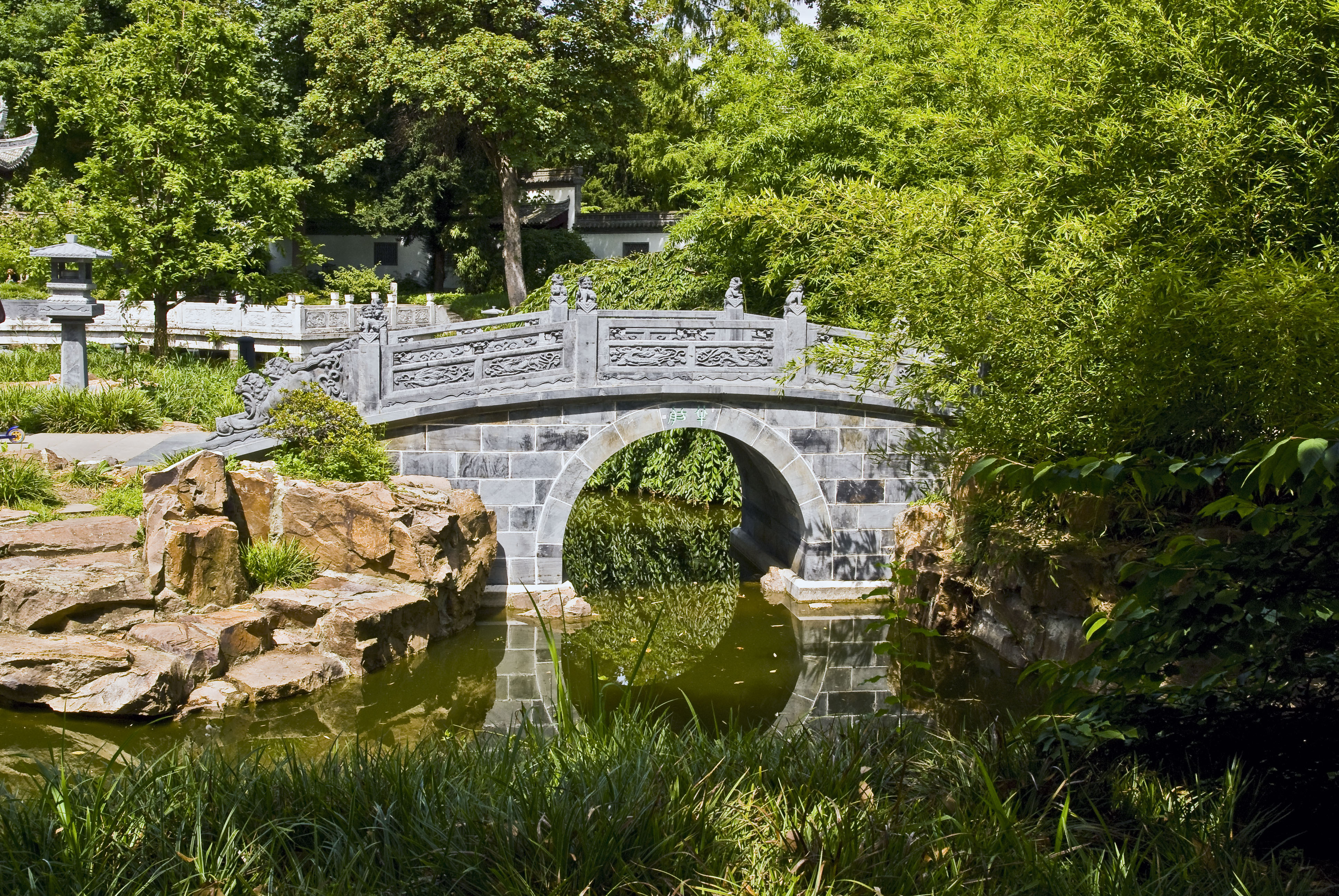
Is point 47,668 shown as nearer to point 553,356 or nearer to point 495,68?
point 553,356

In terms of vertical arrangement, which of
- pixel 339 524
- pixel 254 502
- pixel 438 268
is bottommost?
pixel 339 524

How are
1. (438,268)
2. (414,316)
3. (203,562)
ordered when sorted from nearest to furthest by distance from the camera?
1. (203,562)
2. (414,316)
3. (438,268)

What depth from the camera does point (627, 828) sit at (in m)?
3.30

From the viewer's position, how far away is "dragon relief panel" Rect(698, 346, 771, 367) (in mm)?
11711

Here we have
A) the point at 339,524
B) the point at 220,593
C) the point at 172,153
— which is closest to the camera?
the point at 220,593

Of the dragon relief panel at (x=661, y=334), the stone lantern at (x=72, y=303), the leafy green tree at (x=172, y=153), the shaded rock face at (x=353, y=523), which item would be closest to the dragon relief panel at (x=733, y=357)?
the dragon relief panel at (x=661, y=334)

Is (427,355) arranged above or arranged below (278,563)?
above

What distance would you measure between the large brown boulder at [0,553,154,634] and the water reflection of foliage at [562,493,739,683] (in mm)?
3675

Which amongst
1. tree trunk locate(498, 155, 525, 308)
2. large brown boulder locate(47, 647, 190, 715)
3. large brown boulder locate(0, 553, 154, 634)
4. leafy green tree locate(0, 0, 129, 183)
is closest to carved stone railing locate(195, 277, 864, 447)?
large brown boulder locate(0, 553, 154, 634)

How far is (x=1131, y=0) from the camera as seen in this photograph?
23.9 ft

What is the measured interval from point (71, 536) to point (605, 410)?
5.08 meters

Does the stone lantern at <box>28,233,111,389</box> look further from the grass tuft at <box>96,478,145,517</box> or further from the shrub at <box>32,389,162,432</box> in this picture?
the grass tuft at <box>96,478,145,517</box>

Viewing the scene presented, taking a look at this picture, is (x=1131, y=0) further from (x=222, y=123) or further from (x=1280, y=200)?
(x=222, y=123)

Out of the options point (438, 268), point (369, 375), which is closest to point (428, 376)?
point (369, 375)
